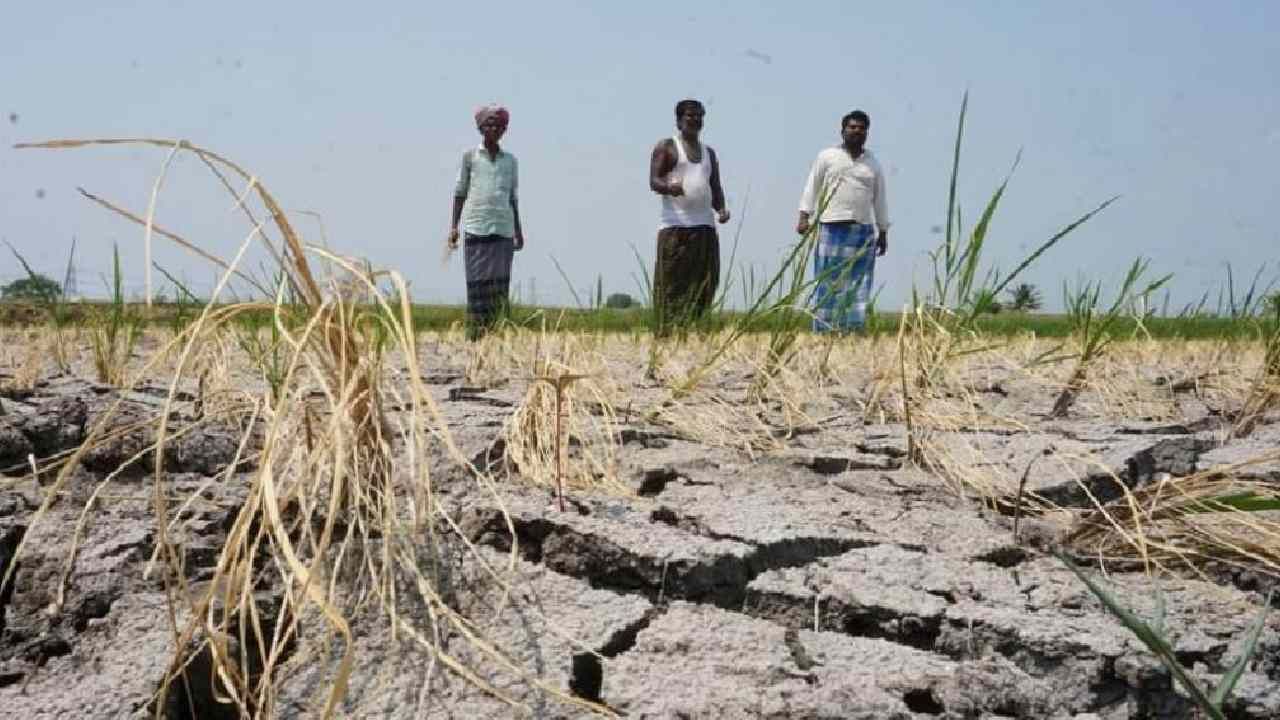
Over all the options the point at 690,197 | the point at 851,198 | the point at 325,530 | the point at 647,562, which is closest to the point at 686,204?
the point at 690,197

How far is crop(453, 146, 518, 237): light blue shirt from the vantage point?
5.19 meters

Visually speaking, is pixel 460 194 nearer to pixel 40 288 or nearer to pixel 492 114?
pixel 492 114

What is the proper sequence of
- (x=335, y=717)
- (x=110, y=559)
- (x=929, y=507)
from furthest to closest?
1. (x=929, y=507)
2. (x=110, y=559)
3. (x=335, y=717)

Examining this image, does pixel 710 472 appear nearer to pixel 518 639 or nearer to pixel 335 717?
pixel 518 639

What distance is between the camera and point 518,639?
3.67 feet

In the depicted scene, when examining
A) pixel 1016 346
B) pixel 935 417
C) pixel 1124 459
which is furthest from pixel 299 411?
pixel 1016 346

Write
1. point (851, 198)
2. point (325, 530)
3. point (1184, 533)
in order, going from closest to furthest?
point (325, 530)
point (1184, 533)
point (851, 198)

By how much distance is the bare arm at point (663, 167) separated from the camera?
16.6 feet

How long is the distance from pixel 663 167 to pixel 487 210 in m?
0.83

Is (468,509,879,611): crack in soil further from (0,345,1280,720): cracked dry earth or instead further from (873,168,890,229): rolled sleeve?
(873,168,890,229): rolled sleeve

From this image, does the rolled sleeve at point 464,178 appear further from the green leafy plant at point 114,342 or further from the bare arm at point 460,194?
the green leafy plant at point 114,342

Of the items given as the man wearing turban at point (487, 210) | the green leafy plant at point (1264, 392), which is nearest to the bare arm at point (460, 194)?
the man wearing turban at point (487, 210)

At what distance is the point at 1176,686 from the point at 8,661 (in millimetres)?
1170

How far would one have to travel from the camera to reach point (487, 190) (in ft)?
17.0
